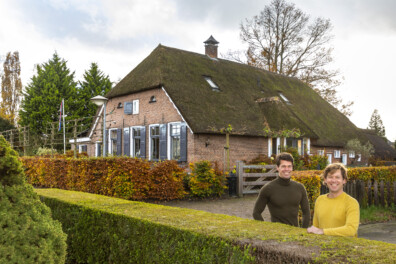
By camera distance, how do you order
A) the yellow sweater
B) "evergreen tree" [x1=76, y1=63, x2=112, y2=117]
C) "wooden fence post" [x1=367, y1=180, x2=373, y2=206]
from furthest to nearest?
"evergreen tree" [x1=76, y1=63, x2=112, y2=117] → "wooden fence post" [x1=367, y1=180, x2=373, y2=206] → the yellow sweater

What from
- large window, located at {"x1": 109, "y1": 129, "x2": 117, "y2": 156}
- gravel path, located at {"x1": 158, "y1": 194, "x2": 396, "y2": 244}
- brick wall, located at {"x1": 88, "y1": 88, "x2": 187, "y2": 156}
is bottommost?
gravel path, located at {"x1": 158, "y1": 194, "x2": 396, "y2": 244}

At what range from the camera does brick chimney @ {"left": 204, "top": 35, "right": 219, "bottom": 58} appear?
25.6m

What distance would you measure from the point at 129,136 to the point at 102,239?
16162 mm

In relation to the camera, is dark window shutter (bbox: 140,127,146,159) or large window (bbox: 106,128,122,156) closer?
dark window shutter (bbox: 140,127,146,159)

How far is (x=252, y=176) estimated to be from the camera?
14352mm

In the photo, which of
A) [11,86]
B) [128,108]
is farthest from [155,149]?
[11,86]

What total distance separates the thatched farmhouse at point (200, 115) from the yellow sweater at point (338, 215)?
1348 centimetres

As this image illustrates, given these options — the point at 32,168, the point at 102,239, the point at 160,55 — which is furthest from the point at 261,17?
the point at 102,239

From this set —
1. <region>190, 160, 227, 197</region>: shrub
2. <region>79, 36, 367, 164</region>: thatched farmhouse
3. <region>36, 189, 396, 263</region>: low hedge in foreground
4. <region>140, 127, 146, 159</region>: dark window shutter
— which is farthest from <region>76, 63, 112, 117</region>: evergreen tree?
<region>36, 189, 396, 263</region>: low hedge in foreground

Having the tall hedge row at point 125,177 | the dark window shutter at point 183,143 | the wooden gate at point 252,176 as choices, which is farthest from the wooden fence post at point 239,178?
the dark window shutter at point 183,143

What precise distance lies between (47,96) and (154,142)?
61.0 ft

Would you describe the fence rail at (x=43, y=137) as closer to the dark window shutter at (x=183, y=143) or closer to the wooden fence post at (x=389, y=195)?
the dark window shutter at (x=183, y=143)

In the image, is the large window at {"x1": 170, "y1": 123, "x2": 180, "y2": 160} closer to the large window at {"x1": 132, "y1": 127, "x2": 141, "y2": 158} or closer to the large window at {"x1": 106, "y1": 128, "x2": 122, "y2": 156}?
the large window at {"x1": 132, "y1": 127, "x2": 141, "y2": 158}

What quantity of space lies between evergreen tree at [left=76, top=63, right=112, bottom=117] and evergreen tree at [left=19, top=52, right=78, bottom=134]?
144cm
